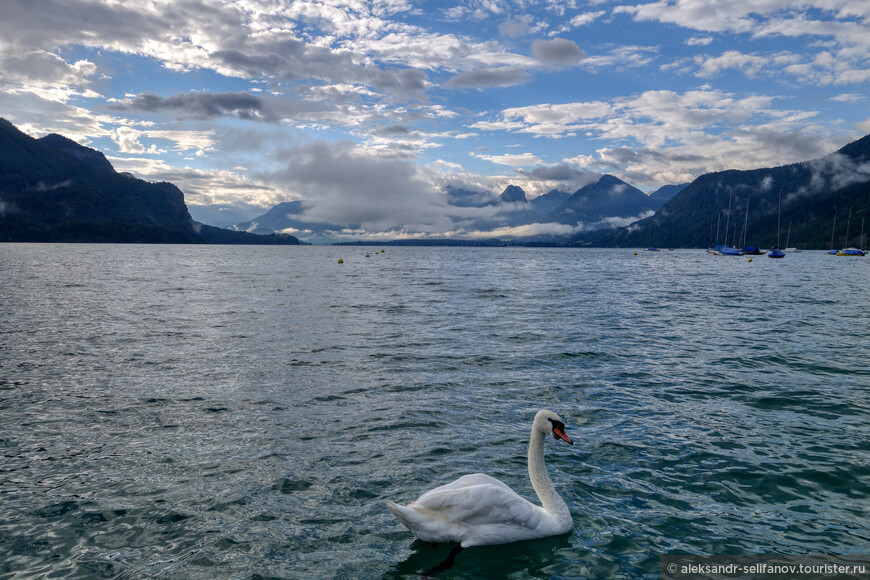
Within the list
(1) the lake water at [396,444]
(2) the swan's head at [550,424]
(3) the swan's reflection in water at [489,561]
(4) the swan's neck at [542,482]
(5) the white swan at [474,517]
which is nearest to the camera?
(3) the swan's reflection in water at [489,561]

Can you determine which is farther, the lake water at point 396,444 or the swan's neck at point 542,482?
the swan's neck at point 542,482

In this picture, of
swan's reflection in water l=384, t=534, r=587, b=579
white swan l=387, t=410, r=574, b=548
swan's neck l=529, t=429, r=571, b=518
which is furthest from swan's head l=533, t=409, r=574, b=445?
swan's reflection in water l=384, t=534, r=587, b=579

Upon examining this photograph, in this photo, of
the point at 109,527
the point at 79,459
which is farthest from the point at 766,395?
the point at 79,459

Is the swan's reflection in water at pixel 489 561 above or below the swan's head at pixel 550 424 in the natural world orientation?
below

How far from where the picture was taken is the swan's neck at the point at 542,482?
8016mm

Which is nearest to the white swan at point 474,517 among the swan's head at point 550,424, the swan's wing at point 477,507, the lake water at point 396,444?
the swan's wing at point 477,507

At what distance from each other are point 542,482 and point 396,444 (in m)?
4.28

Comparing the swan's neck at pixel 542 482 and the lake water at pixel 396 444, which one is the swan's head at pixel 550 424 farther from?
the lake water at pixel 396 444

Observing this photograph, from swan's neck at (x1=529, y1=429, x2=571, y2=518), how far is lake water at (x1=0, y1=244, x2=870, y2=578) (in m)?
0.58

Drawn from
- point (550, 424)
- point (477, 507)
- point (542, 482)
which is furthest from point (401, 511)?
point (550, 424)

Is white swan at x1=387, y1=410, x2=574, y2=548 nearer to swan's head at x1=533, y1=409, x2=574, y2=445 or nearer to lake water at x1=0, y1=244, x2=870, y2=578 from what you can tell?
lake water at x1=0, y1=244, x2=870, y2=578

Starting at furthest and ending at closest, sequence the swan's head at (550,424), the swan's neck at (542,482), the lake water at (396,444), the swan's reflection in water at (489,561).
Result: the swan's head at (550,424) < the swan's neck at (542,482) < the lake water at (396,444) < the swan's reflection in water at (489,561)

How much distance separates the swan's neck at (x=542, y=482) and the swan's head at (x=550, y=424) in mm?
137

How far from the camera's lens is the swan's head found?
8.17m
